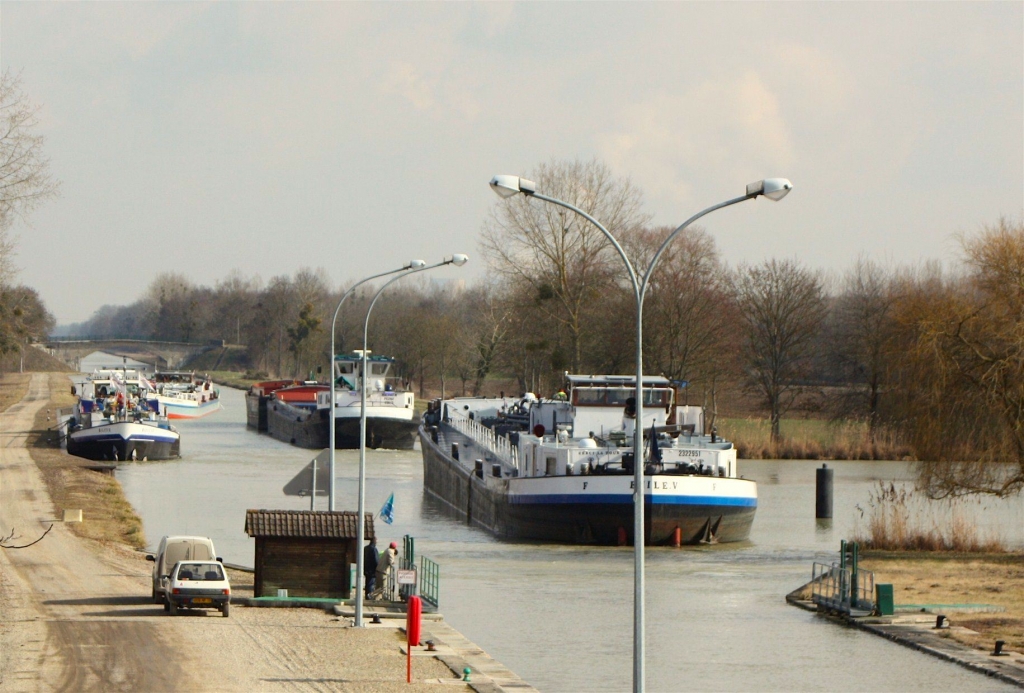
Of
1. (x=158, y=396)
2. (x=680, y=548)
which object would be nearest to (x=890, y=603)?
(x=680, y=548)

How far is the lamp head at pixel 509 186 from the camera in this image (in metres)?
15.6

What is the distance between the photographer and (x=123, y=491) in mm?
55031

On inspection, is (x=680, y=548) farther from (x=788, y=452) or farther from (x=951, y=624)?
(x=788, y=452)

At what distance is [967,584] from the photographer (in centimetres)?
2988

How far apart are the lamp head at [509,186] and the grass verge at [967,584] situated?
12.8 m

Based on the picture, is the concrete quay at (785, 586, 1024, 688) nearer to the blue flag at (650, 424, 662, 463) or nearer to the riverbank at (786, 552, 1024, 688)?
the riverbank at (786, 552, 1024, 688)

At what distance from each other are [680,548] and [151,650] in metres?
19.7

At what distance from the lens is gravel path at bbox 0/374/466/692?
1923 cm

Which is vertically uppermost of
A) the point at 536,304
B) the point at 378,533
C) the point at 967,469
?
the point at 536,304

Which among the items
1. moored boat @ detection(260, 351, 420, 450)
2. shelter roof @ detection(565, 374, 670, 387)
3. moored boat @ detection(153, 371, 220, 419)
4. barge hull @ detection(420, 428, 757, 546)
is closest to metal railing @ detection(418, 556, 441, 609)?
barge hull @ detection(420, 428, 757, 546)

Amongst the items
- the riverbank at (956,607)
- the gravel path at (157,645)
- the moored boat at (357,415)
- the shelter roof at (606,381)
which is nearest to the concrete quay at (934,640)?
the riverbank at (956,607)

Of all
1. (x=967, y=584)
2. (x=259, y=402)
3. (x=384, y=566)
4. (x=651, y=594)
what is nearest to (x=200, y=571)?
(x=384, y=566)

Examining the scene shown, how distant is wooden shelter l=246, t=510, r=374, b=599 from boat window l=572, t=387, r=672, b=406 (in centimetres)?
1696

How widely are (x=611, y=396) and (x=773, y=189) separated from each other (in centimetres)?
2863
